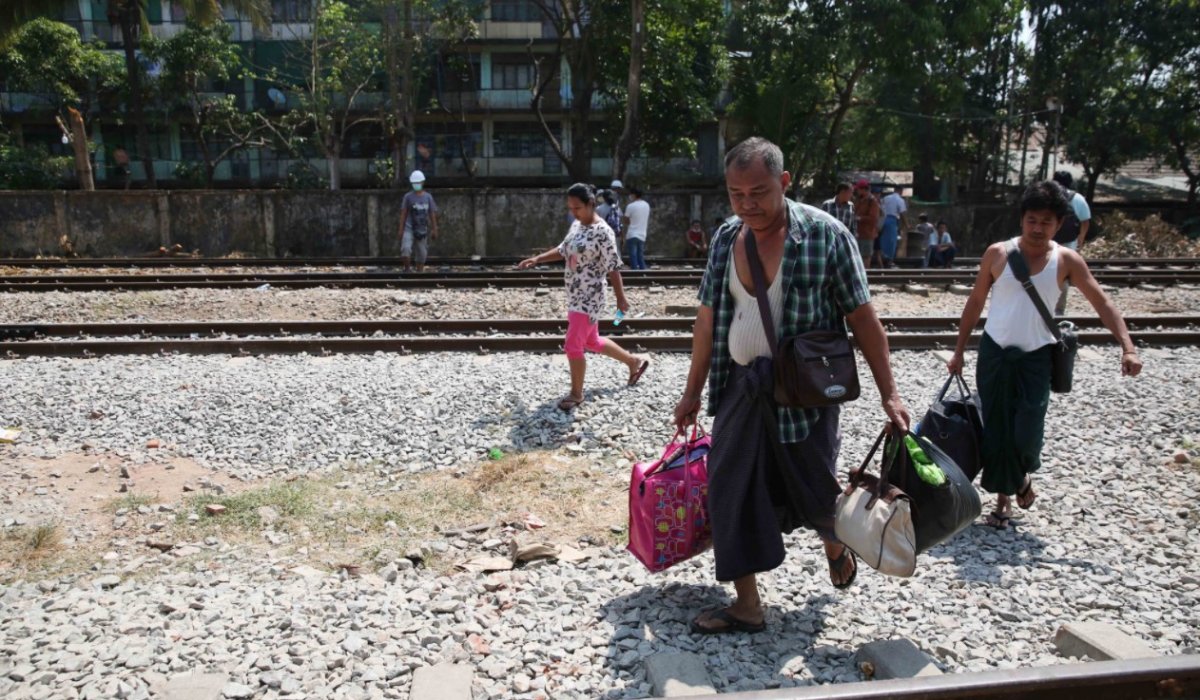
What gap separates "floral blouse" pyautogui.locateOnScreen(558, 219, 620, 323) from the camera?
7.04m

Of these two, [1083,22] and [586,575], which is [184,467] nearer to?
[586,575]

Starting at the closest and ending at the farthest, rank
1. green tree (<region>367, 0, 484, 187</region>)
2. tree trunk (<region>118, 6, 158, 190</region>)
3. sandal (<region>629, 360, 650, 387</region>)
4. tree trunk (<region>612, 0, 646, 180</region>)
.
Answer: sandal (<region>629, 360, 650, 387</region>), tree trunk (<region>612, 0, 646, 180</region>), green tree (<region>367, 0, 484, 187</region>), tree trunk (<region>118, 6, 158, 190</region>)

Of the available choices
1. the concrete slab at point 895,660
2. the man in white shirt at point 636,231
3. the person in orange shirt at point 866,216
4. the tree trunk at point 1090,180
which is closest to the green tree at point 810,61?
the tree trunk at point 1090,180

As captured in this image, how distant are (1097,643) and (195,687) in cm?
327

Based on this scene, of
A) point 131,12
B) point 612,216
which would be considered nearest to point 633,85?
point 612,216

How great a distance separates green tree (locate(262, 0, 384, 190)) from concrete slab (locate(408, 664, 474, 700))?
79.9 feet

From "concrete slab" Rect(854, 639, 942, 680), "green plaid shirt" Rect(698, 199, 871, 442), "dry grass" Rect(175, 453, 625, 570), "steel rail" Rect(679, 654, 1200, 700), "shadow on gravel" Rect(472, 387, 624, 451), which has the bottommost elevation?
"dry grass" Rect(175, 453, 625, 570)

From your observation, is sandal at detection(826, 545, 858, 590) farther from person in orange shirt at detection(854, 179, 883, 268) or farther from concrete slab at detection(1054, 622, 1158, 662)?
person in orange shirt at detection(854, 179, 883, 268)

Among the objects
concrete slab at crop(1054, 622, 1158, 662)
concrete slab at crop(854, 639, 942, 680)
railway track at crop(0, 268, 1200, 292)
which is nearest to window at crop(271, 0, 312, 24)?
railway track at crop(0, 268, 1200, 292)

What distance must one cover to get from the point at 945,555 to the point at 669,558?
1.58m

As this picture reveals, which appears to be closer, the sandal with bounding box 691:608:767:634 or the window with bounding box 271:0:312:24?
the sandal with bounding box 691:608:767:634

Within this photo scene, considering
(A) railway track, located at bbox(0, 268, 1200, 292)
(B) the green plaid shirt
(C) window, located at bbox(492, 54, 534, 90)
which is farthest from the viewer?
(C) window, located at bbox(492, 54, 534, 90)

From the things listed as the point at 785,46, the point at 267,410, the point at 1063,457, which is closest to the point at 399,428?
the point at 267,410

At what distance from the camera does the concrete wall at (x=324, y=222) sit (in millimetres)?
19953
